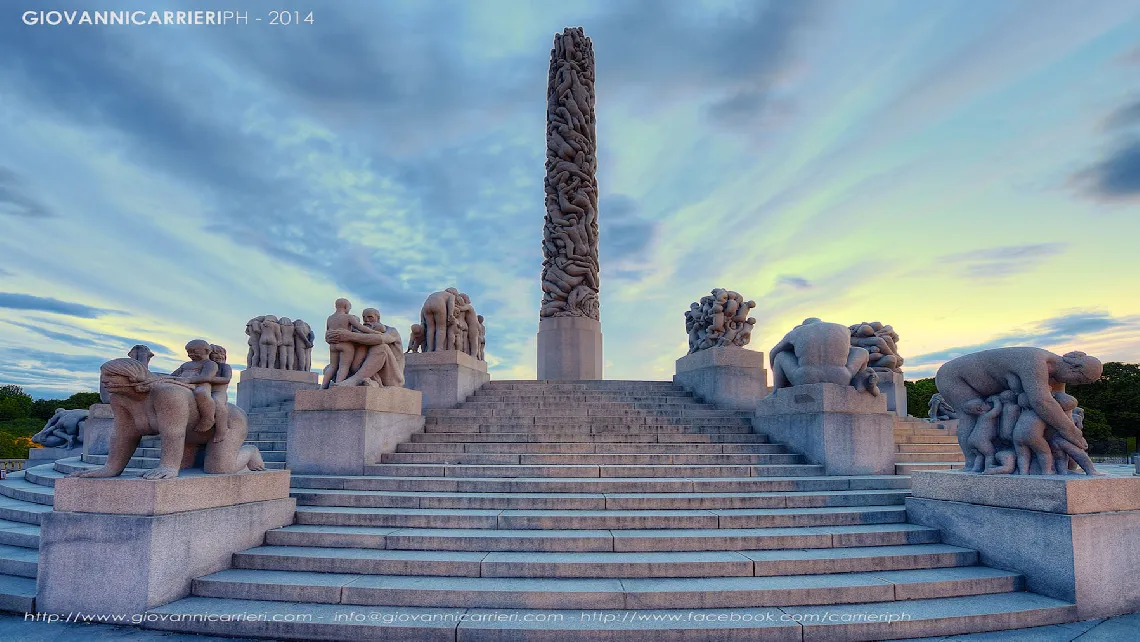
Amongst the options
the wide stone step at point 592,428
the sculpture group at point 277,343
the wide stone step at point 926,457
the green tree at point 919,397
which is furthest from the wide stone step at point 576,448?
the green tree at point 919,397

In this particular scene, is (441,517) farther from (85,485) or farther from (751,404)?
(751,404)

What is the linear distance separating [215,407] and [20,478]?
7.29 meters

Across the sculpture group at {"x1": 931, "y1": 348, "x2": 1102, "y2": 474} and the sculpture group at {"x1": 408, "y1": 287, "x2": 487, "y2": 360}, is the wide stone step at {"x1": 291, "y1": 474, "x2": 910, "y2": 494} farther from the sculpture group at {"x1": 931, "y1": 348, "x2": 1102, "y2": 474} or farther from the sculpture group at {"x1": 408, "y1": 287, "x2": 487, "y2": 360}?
the sculpture group at {"x1": 408, "y1": 287, "x2": 487, "y2": 360}

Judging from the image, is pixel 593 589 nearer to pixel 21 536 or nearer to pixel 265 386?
pixel 21 536

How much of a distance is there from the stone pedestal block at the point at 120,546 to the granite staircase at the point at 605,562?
0.29m

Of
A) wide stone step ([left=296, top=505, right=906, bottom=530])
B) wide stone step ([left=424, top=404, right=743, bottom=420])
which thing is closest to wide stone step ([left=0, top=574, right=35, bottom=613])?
wide stone step ([left=296, top=505, right=906, bottom=530])

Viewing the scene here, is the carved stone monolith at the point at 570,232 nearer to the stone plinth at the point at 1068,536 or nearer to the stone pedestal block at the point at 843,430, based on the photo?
the stone pedestal block at the point at 843,430

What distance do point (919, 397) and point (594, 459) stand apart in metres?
41.6

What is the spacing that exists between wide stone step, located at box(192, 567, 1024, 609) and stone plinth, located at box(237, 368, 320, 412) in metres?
11.1

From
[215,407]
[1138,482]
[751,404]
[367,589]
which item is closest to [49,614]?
[215,407]

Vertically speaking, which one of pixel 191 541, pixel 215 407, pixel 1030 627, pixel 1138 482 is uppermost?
pixel 215 407

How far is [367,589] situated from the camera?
217 inches

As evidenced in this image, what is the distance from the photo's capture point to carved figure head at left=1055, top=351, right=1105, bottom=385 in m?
6.39

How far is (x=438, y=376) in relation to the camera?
44.4 feet
